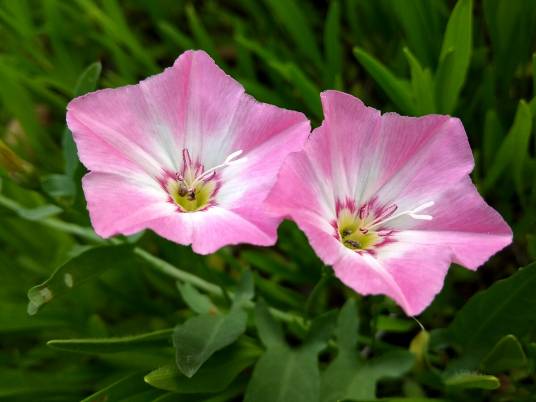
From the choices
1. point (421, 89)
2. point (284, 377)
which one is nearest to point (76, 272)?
point (284, 377)

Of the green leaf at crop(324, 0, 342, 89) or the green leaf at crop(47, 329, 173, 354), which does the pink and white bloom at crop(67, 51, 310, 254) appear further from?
the green leaf at crop(324, 0, 342, 89)

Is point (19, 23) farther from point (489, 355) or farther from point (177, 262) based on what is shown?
point (489, 355)

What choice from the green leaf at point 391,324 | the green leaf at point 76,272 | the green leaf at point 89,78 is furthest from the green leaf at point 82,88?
the green leaf at point 391,324

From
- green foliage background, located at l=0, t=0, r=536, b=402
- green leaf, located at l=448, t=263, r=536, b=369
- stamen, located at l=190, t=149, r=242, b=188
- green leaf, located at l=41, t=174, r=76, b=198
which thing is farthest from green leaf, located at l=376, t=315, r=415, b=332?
green leaf, located at l=41, t=174, r=76, b=198

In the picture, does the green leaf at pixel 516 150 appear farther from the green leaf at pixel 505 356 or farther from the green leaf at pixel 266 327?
the green leaf at pixel 266 327

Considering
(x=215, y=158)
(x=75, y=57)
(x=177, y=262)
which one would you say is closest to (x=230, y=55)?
(x=75, y=57)

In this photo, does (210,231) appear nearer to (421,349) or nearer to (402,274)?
(402,274)
